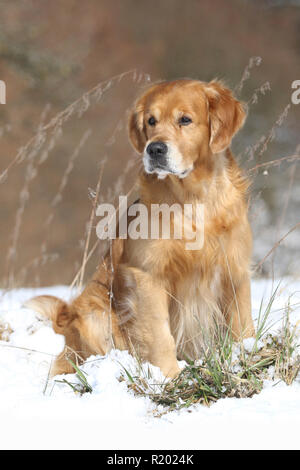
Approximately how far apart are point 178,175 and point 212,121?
284mm

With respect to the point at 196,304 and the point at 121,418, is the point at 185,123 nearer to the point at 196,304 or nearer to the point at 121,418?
the point at 196,304

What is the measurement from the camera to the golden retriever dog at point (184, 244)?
2.18m

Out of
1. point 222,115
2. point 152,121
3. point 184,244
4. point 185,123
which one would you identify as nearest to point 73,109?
point 152,121

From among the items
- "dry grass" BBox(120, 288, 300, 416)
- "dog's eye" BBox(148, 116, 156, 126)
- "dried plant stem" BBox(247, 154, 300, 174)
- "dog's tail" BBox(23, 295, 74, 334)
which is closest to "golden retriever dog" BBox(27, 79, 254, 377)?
"dog's eye" BBox(148, 116, 156, 126)

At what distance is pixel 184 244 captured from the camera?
2176 mm

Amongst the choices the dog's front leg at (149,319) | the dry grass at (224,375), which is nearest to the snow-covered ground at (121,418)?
the dry grass at (224,375)

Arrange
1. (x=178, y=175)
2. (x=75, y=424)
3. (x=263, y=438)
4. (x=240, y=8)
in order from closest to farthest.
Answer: (x=263, y=438)
(x=75, y=424)
(x=178, y=175)
(x=240, y=8)

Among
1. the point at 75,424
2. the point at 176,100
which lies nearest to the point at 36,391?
the point at 75,424

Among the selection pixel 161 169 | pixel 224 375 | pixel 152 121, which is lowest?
pixel 224 375

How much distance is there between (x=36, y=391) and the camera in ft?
6.34

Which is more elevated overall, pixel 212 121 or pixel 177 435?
pixel 212 121

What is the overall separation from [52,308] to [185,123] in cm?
119

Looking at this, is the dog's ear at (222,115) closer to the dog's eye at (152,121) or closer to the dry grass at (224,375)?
the dog's eye at (152,121)

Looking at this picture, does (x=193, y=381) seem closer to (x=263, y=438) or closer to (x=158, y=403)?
(x=158, y=403)
